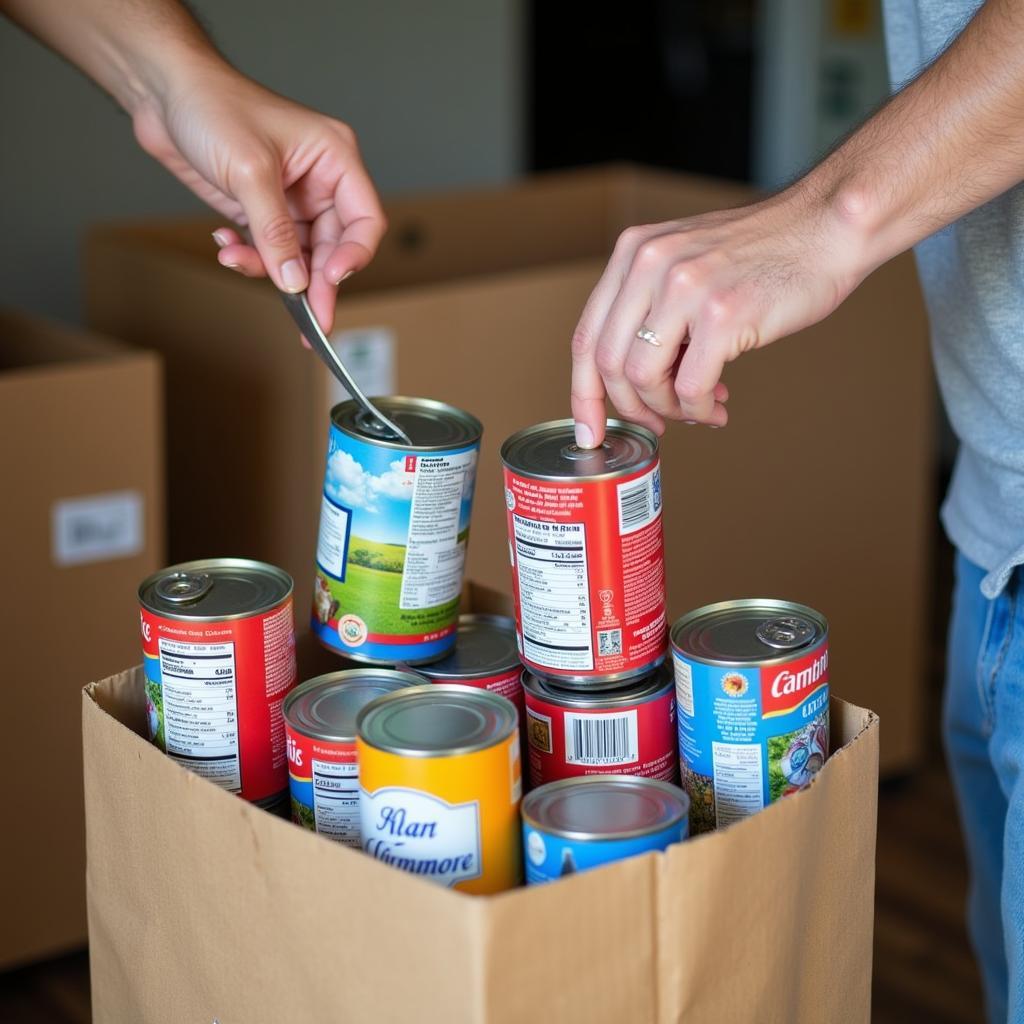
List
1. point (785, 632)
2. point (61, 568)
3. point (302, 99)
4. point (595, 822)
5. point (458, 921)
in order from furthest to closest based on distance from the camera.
Answer: 1. point (302, 99)
2. point (61, 568)
3. point (785, 632)
4. point (595, 822)
5. point (458, 921)

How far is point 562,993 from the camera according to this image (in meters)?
0.69

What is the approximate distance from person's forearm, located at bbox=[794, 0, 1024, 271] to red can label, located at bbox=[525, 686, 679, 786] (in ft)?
0.95

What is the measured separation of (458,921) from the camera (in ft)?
2.15

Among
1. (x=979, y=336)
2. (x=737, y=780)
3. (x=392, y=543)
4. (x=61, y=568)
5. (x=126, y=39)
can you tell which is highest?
(x=126, y=39)

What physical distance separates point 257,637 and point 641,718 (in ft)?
0.75

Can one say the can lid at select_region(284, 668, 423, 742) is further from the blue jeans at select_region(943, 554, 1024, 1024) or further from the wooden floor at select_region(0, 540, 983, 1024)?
the wooden floor at select_region(0, 540, 983, 1024)

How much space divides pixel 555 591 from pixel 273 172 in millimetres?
455

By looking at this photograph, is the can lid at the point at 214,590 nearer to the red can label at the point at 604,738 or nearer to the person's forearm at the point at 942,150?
the red can label at the point at 604,738

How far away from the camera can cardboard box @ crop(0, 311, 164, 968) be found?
1745 millimetres

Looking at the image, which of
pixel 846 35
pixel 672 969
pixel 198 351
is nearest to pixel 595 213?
pixel 198 351

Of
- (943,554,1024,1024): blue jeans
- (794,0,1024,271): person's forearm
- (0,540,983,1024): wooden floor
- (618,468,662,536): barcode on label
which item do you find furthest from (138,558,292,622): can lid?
(0,540,983,1024): wooden floor

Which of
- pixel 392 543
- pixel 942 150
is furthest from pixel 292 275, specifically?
pixel 942 150

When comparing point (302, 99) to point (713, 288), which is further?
point (302, 99)

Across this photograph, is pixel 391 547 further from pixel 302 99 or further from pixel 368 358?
pixel 302 99
